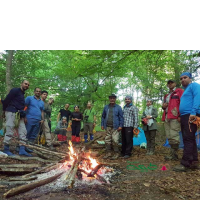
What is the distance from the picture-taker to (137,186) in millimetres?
3186

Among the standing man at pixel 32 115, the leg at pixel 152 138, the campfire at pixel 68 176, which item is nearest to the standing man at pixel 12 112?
the standing man at pixel 32 115

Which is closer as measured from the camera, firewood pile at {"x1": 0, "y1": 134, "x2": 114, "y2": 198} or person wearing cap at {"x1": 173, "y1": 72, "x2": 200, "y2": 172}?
firewood pile at {"x1": 0, "y1": 134, "x2": 114, "y2": 198}

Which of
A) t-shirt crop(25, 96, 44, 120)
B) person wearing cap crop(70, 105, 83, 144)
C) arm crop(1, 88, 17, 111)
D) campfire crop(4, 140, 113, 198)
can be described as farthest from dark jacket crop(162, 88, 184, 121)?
person wearing cap crop(70, 105, 83, 144)

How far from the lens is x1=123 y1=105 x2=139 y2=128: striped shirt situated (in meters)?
6.08

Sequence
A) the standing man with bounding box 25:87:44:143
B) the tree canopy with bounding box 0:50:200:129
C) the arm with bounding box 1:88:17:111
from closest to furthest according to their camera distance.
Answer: the arm with bounding box 1:88:17:111, the standing man with bounding box 25:87:44:143, the tree canopy with bounding box 0:50:200:129

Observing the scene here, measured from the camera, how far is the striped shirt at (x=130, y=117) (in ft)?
20.0

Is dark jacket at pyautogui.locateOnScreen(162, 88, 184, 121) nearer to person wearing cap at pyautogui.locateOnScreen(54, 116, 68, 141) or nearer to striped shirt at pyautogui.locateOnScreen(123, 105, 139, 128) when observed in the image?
striped shirt at pyautogui.locateOnScreen(123, 105, 139, 128)

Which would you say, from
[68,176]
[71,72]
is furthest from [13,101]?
[71,72]

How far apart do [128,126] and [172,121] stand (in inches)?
59.5

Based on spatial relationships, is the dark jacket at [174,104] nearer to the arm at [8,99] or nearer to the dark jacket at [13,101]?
the dark jacket at [13,101]

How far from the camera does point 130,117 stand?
242 inches
